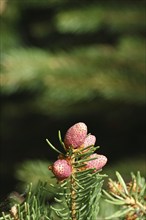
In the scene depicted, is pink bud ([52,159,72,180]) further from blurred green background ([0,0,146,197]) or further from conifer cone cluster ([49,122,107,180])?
blurred green background ([0,0,146,197])

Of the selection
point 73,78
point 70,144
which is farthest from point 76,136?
point 73,78

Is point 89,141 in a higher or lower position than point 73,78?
lower

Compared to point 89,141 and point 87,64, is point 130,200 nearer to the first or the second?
point 89,141

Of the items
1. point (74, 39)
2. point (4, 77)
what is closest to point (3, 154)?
point (74, 39)

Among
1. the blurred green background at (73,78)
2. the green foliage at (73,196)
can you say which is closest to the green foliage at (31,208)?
the green foliage at (73,196)

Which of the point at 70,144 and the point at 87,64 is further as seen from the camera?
the point at 87,64

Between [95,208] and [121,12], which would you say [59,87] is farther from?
[95,208]

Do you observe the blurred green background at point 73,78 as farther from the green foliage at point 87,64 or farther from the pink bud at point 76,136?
the pink bud at point 76,136
